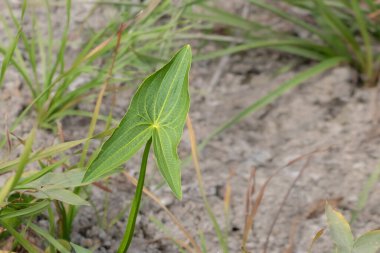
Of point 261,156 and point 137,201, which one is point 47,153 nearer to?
point 137,201

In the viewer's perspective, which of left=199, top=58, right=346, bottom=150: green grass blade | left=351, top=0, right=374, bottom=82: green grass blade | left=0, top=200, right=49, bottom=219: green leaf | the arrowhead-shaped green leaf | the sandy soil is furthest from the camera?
left=351, top=0, right=374, bottom=82: green grass blade

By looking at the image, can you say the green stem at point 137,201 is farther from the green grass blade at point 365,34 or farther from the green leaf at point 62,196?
the green grass blade at point 365,34

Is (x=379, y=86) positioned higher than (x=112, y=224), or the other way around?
(x=379, y=86)

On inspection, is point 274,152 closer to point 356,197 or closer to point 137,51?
point 356,197

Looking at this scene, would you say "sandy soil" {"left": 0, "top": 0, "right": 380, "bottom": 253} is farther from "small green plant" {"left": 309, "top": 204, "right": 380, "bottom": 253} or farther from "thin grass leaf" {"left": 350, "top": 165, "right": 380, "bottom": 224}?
"small green plant" {"left": 309, "top": 204, "right": 380, "bottom": 253}

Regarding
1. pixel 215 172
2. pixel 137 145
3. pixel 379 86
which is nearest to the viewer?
pixel 137 145

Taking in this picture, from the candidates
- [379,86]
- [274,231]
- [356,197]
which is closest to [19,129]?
[274,231]

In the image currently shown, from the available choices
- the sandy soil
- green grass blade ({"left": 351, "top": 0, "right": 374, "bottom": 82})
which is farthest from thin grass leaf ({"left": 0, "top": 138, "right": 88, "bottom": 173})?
green grass blade ({"left": 351, "top": 0, "right": 374, "bottom": 82})
